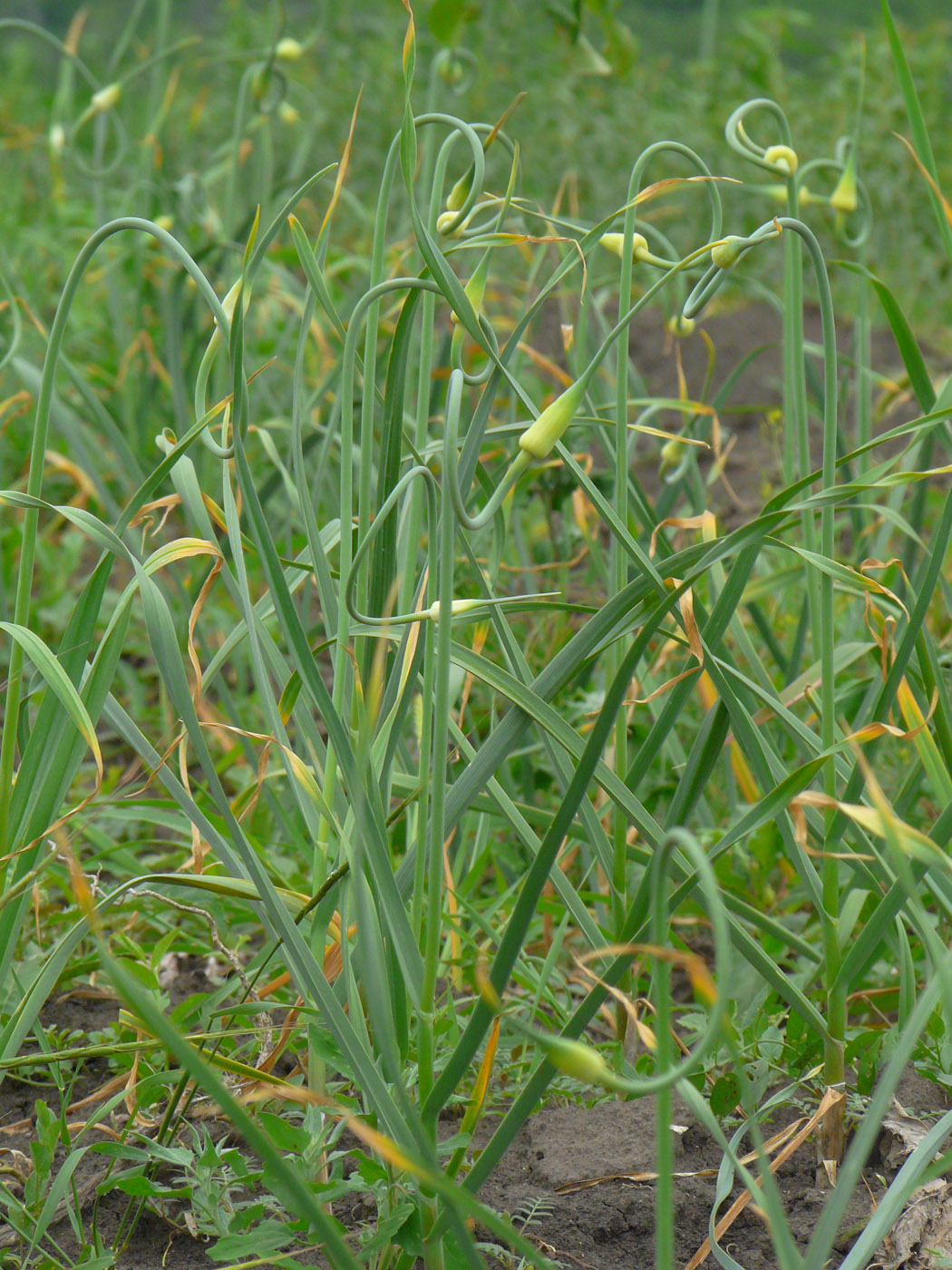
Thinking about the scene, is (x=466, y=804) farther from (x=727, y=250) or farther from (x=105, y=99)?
(x=105, y=99)

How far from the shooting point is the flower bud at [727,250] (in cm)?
73

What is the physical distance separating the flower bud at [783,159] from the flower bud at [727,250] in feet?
0.73

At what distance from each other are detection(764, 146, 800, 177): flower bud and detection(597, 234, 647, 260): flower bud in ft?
0.40

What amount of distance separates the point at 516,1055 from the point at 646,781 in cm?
38

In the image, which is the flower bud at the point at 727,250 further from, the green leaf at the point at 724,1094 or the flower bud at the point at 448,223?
the green leaf at the point at 724,1094

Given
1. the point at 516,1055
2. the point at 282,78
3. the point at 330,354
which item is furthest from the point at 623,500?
the point at 330,354

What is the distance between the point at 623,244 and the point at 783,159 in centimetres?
15

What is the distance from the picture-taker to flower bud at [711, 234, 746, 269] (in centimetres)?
73

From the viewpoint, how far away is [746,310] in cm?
313

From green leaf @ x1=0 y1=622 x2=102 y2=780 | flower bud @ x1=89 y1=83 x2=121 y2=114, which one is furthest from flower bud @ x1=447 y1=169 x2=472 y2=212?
flower bud @ x1=89 y1=83 x2=121 y2=114

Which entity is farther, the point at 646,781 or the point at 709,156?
the point at 709,156

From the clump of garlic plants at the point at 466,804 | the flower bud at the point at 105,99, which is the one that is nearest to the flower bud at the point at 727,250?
the clump of garlic plants at the point at 466,804

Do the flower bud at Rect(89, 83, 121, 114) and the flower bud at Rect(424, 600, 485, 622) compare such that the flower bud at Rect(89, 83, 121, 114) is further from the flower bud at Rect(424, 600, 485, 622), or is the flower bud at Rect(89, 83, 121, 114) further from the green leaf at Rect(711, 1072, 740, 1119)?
the green leaf at Rect(711, 1072, 740, 1119)

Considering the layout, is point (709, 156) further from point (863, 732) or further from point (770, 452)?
point (863, 732)
